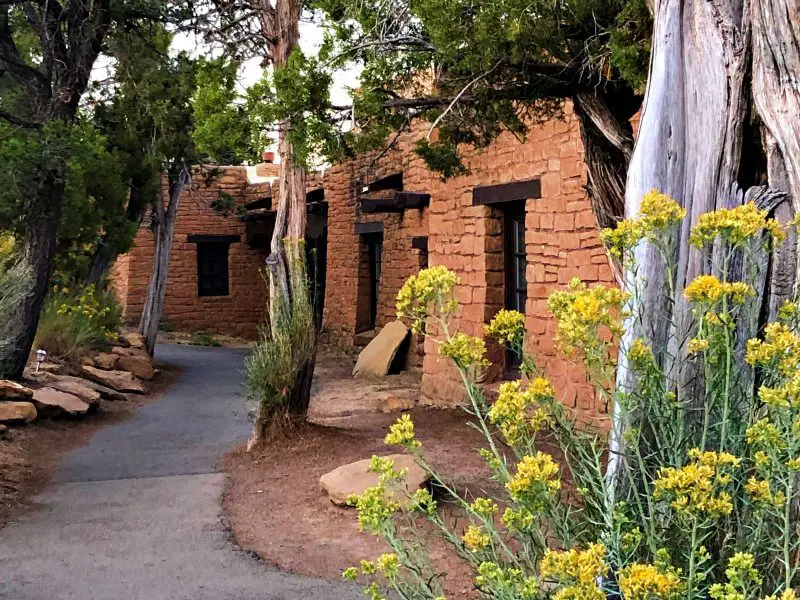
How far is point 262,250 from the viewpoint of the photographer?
73.2 feet

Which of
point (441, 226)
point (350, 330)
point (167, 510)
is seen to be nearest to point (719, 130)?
point (167, 510)

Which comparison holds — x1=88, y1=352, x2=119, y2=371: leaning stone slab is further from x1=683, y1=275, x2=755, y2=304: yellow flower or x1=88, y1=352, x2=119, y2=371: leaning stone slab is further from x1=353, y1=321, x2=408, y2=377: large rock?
x1=683, y1=275, x2=755, y2=304: yellow flower

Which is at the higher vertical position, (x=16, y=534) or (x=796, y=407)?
(x=796, y=407)

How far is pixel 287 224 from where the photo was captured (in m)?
7.99

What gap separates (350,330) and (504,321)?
12.8 meters

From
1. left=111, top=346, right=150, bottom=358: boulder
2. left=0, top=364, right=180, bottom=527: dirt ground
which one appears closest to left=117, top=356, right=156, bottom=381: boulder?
left=111, top=346, right=150, bottom=358: boulder

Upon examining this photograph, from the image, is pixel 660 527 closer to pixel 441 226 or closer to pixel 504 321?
pixel 504 321

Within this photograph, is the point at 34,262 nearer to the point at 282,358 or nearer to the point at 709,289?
the point at 282,358

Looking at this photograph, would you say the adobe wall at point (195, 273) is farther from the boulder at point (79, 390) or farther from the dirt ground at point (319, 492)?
the dirt ground at point (319, 492)

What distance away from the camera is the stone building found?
767 cm

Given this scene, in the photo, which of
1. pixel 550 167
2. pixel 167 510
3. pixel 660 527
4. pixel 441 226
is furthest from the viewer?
pixel 441 226

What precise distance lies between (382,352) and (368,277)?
8.66 feet

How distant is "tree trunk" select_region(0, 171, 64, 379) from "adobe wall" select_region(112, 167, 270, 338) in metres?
11.1

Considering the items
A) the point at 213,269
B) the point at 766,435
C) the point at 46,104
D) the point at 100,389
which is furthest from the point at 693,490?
the point at 213,269
